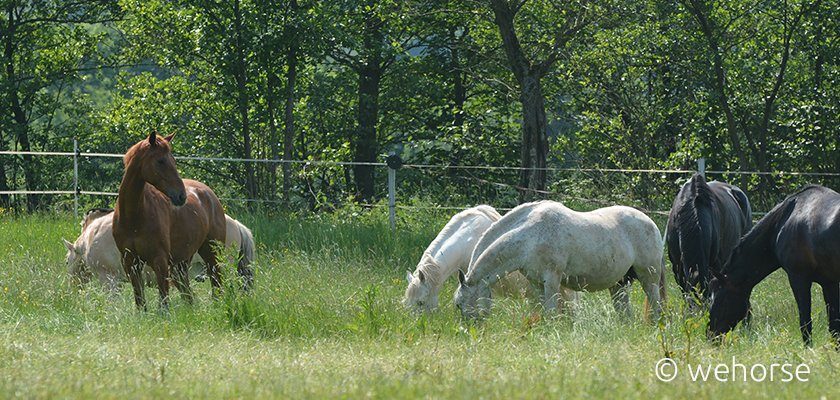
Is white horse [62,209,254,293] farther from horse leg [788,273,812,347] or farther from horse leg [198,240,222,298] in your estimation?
horse leg [788,273,812,347]

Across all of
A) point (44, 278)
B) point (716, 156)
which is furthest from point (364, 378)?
point (716, 156)

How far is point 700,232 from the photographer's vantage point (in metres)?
10.5

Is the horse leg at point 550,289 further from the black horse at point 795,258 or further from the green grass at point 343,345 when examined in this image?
the black horse at point 795,258

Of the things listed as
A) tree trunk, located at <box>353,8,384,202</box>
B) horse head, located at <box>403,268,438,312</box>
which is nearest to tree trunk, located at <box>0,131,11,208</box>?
tree trunk, located at <box>353,8,384,202</box>

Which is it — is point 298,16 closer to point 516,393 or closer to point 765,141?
point 765,141

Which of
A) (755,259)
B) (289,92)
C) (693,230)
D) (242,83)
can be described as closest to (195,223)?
(693,230)

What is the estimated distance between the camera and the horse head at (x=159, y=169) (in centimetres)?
998

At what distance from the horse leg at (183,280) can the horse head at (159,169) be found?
96 cm

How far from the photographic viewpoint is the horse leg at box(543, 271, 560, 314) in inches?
376

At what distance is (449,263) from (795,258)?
9.96 ft

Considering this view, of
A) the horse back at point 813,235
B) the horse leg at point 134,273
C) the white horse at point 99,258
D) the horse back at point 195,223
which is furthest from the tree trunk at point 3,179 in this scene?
the horse back at point 813,235

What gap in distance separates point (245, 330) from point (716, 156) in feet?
47.4

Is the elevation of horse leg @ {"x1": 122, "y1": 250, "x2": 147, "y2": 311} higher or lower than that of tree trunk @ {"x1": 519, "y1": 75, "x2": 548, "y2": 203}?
lower

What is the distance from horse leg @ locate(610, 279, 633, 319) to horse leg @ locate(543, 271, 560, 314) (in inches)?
36.7
